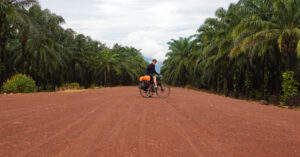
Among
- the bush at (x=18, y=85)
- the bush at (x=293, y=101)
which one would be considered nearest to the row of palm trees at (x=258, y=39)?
the bush at (x=293, y=101)

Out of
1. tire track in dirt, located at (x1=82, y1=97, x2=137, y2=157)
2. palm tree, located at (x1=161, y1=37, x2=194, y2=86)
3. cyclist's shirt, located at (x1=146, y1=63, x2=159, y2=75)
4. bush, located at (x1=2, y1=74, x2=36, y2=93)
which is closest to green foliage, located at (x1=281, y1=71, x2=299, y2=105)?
cyclist's shirt, located at (x1=146, y1=63, x2=159, y2=75)

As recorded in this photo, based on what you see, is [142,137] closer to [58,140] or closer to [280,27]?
[58,140]

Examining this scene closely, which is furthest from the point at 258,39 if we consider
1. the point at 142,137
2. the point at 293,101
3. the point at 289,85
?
the point at 142,137

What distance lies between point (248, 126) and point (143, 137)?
8.82ft

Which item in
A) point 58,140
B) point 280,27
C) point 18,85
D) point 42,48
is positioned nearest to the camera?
point 58,140

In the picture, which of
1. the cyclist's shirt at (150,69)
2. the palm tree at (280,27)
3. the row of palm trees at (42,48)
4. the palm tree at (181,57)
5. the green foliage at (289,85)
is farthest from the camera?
the palm tree at (181,57)

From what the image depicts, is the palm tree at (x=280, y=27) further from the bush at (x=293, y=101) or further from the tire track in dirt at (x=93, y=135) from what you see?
the tire track in dirt at (x=93, y=135)

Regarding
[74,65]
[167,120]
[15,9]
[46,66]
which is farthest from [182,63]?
[167,120]

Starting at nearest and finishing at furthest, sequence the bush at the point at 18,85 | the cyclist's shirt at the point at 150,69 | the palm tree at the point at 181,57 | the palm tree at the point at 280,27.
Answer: the cyclist's shirt at the point at 150,69 → the palm tree at the point at 280,27 → the bush at the point at 18,85 → the palm tree at the point at 181,57

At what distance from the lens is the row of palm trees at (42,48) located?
1936 centimetres

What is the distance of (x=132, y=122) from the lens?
575 centimetres

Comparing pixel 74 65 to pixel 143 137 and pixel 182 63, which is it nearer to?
pixel 182 63

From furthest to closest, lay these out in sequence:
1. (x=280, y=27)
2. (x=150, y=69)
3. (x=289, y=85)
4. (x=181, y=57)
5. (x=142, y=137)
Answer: (x=181, y=57) → (x=280, y=27) → (x=289, y=85) → (x=150, y=69) → (x=142, y=137)

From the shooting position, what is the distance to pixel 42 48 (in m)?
30.2
